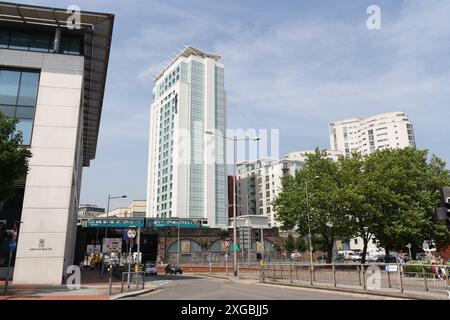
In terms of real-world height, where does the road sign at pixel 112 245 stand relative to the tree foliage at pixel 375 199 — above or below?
below

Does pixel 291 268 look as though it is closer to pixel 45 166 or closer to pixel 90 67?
pixel 45 166

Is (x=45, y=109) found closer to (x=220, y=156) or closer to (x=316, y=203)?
(x=316, y=203)

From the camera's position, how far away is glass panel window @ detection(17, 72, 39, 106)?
27031mm

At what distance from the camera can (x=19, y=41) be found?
28016 millimetres

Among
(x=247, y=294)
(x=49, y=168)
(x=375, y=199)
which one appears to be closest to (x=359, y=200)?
(x=375, y=199)

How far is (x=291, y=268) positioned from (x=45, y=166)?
56.1 ft

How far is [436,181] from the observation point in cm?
4403

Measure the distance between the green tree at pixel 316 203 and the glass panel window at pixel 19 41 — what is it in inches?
1124

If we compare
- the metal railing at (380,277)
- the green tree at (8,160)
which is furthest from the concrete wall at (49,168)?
the metal railing at (380,277)

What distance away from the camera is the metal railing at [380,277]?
48.8ft

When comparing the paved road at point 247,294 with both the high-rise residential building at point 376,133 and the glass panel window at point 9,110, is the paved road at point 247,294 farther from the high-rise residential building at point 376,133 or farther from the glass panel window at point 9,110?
the high-rise residential building at point 376,133

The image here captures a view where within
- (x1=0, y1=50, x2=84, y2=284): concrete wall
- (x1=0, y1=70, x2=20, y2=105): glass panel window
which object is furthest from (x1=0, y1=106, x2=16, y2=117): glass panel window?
(x1=0, y1=50, x2=84, y2=284): concrete wall

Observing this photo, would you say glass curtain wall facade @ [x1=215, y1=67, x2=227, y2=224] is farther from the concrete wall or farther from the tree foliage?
the concrete wall
